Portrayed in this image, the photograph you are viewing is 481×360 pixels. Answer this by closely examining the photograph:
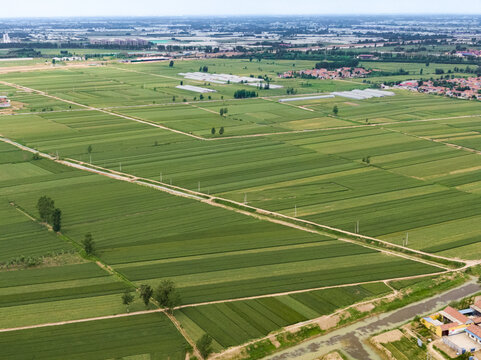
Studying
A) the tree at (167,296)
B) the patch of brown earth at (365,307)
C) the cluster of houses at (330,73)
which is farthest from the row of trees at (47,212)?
the cluster of houses at (330,73)

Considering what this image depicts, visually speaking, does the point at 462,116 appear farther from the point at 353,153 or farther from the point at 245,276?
the point at 245,276

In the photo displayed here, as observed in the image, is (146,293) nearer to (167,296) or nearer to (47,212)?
(167,296)

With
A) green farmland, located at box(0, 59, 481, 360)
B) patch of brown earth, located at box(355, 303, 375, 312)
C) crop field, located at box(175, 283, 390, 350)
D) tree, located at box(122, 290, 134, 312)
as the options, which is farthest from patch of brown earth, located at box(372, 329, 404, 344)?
tree, located at box(122, 290, 134, 312)

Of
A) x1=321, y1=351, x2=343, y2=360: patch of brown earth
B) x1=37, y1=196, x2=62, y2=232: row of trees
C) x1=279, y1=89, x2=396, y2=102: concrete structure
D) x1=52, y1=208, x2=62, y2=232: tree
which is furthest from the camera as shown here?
x1=279, y1=89, x2=396, y2=102: concrete structure

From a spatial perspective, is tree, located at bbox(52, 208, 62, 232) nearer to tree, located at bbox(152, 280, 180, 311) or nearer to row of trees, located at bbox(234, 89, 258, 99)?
tree, located at bbox(152, 280, 180, 311)

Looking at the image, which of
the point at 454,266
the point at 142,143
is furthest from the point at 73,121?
the point at 454,266

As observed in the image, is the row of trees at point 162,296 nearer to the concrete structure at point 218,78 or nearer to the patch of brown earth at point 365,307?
the patch of brown earth at point 365,307
